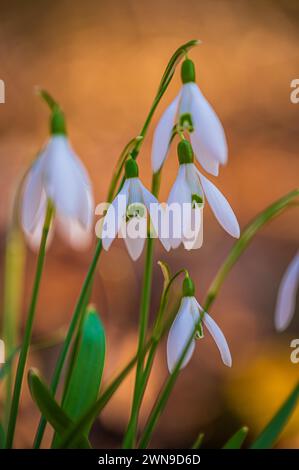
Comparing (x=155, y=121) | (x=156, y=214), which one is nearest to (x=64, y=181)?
(x=156, y=214)

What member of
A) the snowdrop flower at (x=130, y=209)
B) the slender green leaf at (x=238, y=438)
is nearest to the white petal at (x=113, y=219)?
the snowdrop flower at (x=130, y=209)

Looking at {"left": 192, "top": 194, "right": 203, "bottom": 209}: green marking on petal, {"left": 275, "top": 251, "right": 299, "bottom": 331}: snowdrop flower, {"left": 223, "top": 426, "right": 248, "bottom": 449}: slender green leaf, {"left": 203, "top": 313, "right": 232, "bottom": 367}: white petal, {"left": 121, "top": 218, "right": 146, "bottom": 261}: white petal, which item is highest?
{"left": 192, "top": 194, "right": 203, "bottom": 209}: green marking on petal

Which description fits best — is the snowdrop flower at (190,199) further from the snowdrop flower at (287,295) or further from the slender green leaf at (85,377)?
the slender green leaf at (85,377)

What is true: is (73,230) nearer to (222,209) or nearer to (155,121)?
(222,209)

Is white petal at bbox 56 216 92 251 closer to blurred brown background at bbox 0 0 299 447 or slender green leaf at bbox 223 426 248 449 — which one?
slender green leaf at bbox 223 426 248 449

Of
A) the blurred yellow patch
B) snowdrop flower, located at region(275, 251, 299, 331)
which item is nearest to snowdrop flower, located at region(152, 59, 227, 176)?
snowdrop flower, located at region(275, 251, 299, 331)
